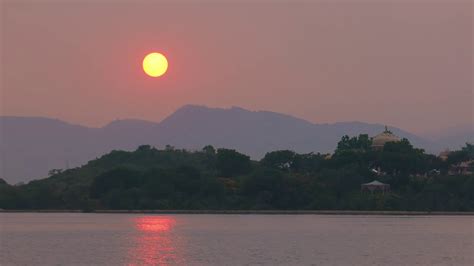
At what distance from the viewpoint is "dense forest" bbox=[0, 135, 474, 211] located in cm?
12825

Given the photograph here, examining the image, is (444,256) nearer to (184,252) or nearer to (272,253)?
(272,253)

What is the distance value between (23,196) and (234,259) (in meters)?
95.9

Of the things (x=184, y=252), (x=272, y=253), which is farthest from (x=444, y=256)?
(x=184, y=252)

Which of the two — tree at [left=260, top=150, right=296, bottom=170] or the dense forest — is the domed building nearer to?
the dense forest

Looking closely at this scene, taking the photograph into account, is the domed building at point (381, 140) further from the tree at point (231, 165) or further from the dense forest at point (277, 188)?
the tree at point (231, 165)

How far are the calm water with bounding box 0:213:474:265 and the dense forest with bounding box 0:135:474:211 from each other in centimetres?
2562

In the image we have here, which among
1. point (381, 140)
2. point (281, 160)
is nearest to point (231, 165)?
point (281, 160)

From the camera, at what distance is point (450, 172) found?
487 feet

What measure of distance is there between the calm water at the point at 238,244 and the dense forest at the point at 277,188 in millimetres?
25615

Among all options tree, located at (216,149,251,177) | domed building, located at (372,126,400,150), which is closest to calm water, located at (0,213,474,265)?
tree, located at (216,149,251,177)

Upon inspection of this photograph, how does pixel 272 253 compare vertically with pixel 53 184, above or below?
below

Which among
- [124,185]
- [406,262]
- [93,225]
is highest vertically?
[124,185]

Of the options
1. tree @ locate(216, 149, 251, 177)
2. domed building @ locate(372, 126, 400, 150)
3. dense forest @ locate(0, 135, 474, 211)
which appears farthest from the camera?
domed building @ locate(372, 126, 400, 150)

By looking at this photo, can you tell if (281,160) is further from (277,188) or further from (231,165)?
(277,188)
